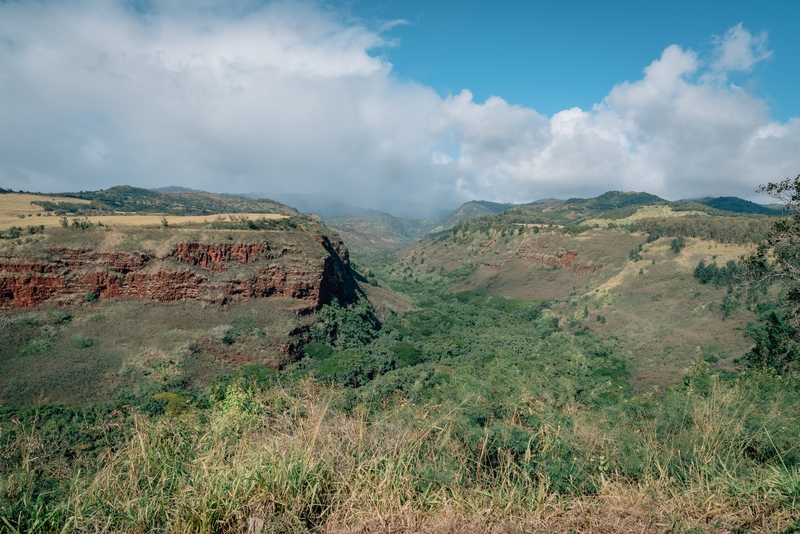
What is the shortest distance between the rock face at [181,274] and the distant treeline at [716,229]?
146 feet

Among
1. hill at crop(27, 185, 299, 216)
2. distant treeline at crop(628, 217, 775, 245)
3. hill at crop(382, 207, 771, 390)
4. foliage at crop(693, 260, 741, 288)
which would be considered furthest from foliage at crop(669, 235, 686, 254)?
hill at crop(27, 185, 299, 216)

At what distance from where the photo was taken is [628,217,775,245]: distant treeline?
41.8 metres

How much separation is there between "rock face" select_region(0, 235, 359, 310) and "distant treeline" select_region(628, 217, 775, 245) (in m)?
44.4

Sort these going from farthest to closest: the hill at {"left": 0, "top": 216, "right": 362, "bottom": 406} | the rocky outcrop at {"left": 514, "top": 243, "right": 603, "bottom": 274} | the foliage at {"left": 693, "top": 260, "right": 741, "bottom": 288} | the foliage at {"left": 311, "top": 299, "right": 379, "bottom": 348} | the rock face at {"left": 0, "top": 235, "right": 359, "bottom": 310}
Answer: the rocky outcrop at {"left": 514, "top": 243, "right": 603, "bottom": 274}, the foliage at {"left": 693, "top": 260, "right": 741, "bottom": 288}, the foliage at {"left": 311, "top": 299, "right": 379, "bottom": 348}, the rock face at {"left": 0, "top": 235, "right": 359, "bottom": 310}, the hill at {"left": 0, "top": 216, "right": 362, "bottom": 406}

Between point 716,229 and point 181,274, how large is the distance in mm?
60017

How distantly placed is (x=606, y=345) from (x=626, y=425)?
29392mm

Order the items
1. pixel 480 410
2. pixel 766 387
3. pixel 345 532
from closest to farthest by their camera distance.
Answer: pixel 345 532
pixel 480 410
pixel 766 387

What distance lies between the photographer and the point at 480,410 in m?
6.18

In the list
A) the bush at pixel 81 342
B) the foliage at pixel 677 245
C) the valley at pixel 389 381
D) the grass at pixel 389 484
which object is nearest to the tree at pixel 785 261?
the valley at pixel 389 381

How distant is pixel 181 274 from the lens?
29.4m

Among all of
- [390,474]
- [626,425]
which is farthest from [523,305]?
[390,474]

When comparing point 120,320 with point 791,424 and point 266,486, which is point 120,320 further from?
point 791,424

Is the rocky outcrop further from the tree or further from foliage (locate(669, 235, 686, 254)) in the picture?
the tree

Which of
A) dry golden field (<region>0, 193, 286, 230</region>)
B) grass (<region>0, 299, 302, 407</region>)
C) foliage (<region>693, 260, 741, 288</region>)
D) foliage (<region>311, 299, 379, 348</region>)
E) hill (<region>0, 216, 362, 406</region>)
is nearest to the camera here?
grass (<region>0, 299, 302, 407</region>)
